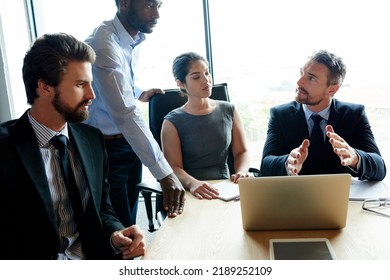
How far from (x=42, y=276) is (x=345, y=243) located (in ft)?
2.62

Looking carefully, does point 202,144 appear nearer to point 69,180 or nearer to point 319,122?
point 319,122

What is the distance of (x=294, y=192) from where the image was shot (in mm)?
1017

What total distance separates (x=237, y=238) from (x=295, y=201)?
20cm

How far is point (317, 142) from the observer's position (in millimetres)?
1676

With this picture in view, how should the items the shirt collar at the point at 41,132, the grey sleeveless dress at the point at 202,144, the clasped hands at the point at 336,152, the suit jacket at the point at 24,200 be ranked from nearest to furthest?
the suit jacket at the point at 24,200 → the shirt collar at the point at 41,132 → the clasped hands at the point at 336,152 → the grey sleeveless dress at the point at 202,144

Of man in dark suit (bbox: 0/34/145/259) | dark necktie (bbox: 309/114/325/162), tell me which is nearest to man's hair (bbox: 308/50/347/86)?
dark necktie (bbox: 309/114/325/162)

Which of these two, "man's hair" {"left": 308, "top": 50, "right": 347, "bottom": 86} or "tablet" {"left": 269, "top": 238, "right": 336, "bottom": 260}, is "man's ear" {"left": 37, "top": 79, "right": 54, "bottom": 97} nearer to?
"tablet" {"left": 269, "top": 238, "right": 336, "bottom": 260}

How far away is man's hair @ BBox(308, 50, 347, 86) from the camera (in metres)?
1.76

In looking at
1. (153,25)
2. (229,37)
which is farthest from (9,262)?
(229,37)

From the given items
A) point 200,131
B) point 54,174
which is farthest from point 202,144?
point 54,174

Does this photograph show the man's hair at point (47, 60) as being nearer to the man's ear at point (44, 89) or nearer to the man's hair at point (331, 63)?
the man's ear at point (44, 89)

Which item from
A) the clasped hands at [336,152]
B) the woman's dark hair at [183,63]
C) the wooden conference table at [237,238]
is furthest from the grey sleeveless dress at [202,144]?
the wooden conference table at [237,238]

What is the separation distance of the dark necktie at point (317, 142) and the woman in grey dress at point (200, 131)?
1.21 ft

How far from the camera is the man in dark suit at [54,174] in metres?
1.04
